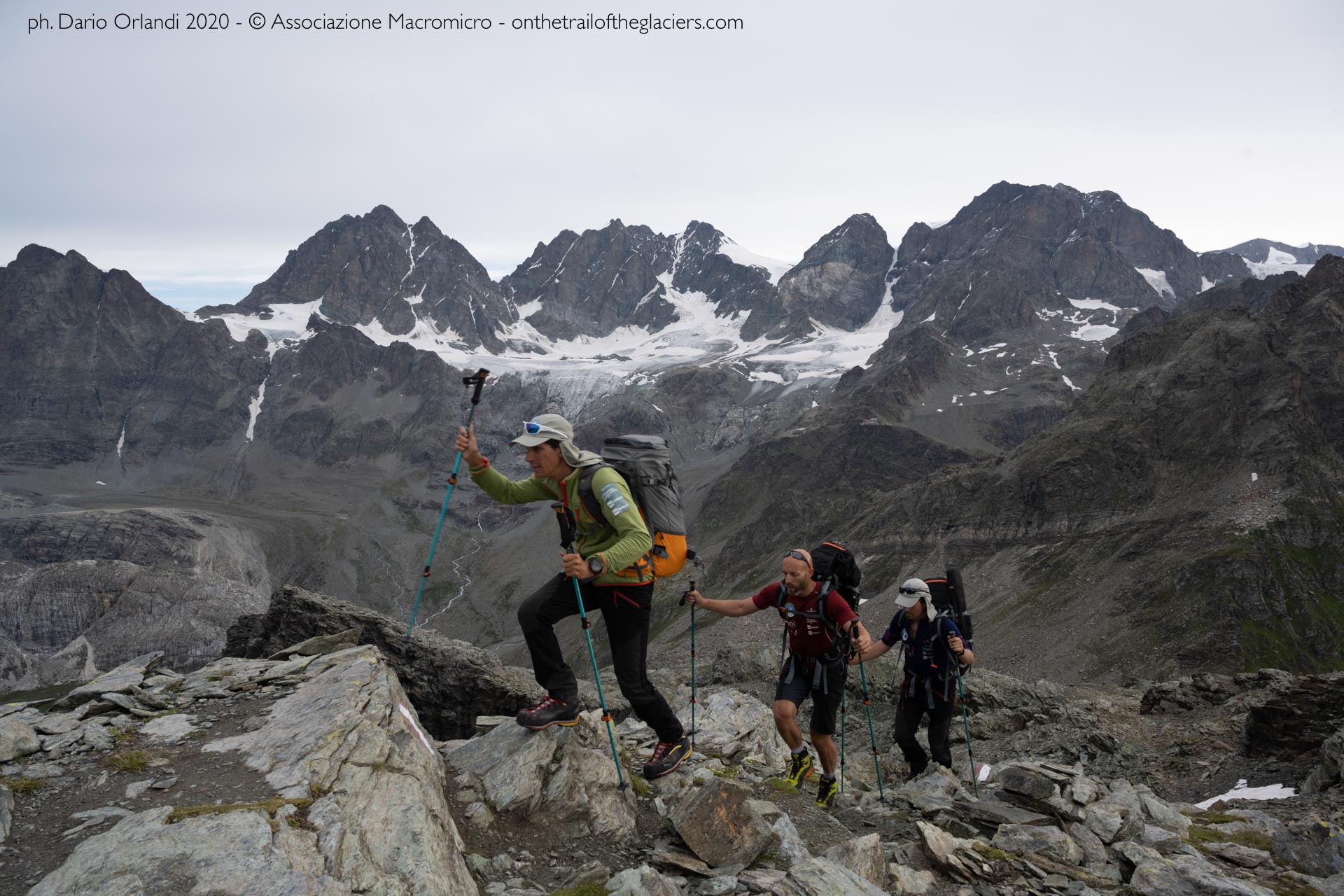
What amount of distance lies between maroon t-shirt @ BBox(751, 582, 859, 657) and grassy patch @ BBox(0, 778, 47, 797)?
30.5 feet

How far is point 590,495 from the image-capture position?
10.1 metres

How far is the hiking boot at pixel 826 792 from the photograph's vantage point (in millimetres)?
12789

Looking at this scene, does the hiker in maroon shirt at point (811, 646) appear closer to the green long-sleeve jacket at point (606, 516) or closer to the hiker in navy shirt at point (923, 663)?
the green long-sleeve jacket at point (606, 516)

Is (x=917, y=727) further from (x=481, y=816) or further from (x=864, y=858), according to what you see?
(x=481, y=816)

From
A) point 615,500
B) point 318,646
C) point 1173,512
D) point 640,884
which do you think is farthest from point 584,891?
point 1173,512

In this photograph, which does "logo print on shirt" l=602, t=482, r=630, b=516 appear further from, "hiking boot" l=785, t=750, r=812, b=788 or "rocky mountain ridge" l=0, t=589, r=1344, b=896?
"hiking boot" l=785, t=750, r=812, b=788

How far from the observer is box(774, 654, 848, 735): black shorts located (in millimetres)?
12719

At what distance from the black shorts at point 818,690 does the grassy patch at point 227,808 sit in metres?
7.13

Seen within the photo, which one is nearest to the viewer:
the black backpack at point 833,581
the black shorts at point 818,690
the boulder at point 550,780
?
the boulder at point 550,780

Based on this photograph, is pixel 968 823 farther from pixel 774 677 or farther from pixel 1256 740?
pixel 774 677

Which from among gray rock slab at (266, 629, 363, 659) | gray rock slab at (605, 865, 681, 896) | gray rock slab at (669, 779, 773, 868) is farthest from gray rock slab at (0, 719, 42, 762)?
gray rock slab at (669, 779, 773, 868)

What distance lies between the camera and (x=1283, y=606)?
315 feet

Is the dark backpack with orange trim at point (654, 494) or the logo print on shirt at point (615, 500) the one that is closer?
the logo print on shirt at point (615, 500)

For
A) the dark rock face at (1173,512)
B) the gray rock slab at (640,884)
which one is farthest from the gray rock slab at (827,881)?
the dark rock face at (1173,512)
